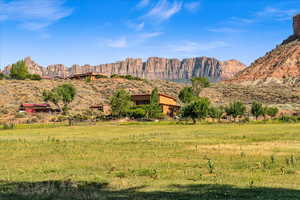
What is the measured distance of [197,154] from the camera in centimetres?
2602

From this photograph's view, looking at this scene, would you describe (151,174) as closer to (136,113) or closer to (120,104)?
(120,104)

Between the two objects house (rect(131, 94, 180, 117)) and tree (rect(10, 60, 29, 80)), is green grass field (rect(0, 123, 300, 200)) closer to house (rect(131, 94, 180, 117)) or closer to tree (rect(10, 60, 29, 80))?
house (rect(131, 94, 180, 117))

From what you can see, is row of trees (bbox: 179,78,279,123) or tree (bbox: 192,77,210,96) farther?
tree (bbox: 192,77,210,96)

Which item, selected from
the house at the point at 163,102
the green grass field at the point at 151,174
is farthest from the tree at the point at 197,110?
the green grass field at the point at 151,174

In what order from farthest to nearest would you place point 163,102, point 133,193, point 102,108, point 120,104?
point 163,102
point 102,108
point 120,104
point 133,193

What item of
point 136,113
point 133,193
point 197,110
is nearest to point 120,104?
point 136,113

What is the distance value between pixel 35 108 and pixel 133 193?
9654 centimetres

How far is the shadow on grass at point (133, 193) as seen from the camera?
1265 cm

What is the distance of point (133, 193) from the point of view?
13.6 meters

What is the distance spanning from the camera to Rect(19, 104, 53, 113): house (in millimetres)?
102688

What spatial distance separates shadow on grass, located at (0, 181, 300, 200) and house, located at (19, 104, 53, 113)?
91662 mm

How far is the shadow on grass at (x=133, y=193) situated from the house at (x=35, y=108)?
9166 centimetres

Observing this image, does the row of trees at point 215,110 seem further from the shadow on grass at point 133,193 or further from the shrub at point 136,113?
the shadow on grass at point 133,193

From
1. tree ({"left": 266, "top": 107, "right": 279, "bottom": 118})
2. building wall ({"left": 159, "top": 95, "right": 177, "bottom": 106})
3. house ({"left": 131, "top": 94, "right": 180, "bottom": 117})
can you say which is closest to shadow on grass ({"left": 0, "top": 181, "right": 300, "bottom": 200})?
tree ({"left": 266, "top": 107, "right": 279, "bottom": 118})
